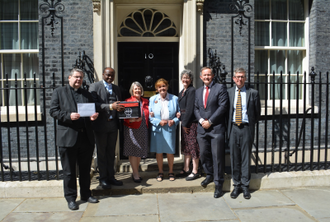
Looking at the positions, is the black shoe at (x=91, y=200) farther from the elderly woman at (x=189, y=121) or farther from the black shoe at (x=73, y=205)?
the elderly woman at (x=189, y=121)

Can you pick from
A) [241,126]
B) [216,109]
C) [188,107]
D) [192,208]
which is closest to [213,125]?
[216,109]

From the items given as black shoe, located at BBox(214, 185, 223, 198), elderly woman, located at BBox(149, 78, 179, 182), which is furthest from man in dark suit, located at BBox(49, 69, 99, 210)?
black shoe, located at BBox(214, 185, 223, 198)

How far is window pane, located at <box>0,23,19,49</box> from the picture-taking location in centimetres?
611

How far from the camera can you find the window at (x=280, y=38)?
6473mm

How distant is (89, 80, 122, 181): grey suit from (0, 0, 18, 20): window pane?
311 centimetres

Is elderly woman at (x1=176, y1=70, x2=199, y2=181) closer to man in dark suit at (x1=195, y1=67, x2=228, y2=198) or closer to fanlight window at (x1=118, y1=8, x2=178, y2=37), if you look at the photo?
man in dark suit at (x1=195, y1=67, x2=228, y2=198)

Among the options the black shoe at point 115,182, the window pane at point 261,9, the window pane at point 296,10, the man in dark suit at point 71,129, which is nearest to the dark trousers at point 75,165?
the man in dark suit at point 71,129

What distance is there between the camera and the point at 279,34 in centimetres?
657

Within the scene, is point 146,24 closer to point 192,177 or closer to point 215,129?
point 215,129

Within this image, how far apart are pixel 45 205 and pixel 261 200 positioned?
3.11 meters

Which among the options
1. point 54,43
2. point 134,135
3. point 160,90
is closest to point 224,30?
point 160,90

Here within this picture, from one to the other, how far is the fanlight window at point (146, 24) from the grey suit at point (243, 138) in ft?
7.93

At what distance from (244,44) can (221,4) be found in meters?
0.94

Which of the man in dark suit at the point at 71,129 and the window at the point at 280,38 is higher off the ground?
the window at the point at 280,38
